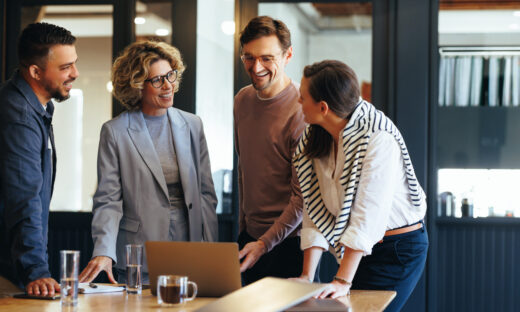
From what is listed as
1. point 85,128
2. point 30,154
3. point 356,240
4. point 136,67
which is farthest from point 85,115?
point 356,240

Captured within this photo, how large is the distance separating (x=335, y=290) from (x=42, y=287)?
93cm

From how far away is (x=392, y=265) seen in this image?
2537 mm

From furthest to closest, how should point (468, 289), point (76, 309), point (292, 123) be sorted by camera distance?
point (468, 289) → point (292, 123) → point (76, 309)

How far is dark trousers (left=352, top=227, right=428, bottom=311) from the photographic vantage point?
2.53 m

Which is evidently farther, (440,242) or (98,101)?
(98,101)

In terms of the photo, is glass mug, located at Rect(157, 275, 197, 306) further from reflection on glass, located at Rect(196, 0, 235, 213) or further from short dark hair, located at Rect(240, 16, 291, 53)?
reflection on glass, located at Rect(196, 0, 235, 213)

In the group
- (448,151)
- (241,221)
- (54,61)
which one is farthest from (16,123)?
(448,151)

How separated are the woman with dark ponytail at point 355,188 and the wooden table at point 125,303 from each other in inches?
3.5

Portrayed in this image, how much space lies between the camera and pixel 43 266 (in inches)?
96.0

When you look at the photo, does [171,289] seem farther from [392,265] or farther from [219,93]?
[219,93]

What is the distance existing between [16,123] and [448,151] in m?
2.91

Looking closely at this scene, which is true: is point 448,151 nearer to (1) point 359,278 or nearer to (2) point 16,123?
(1) point 359,278

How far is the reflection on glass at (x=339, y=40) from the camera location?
4.69 metres

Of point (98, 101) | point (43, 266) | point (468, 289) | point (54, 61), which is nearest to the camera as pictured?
point (43, 266)
